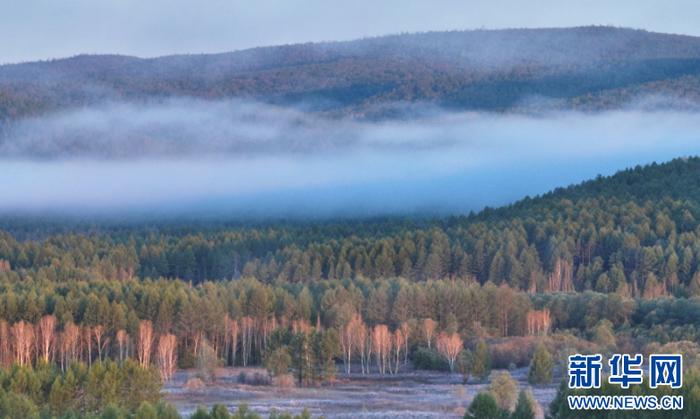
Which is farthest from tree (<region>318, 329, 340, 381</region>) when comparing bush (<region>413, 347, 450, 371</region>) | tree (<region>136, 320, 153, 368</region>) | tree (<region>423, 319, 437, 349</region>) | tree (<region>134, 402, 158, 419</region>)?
tree (<region>134, 402, 158, 419</region>)

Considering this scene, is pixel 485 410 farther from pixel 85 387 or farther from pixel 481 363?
pixel 481 363

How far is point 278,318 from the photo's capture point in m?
108

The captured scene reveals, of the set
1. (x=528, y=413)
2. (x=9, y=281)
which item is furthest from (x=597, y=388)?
(x=9, y=281)

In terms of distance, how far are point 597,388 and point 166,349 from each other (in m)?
43.8

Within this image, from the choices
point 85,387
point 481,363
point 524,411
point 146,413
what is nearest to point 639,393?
point 524,411

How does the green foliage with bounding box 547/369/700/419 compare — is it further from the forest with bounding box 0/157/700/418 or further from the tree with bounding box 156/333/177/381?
the tree with bounding box 156/333/177/381

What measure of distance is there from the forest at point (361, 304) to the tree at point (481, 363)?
7.4 inches

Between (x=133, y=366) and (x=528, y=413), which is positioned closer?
(x=528, y=413)

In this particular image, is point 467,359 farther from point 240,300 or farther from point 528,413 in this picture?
point 528,413

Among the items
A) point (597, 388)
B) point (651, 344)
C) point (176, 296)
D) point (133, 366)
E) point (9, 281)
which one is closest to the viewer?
point (597, 388)

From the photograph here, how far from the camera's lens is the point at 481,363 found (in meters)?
86.3

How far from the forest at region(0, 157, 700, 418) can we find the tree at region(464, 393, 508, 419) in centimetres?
8

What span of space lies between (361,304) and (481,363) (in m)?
24.7

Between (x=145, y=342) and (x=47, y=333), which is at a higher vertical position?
(x=47, y=333)
